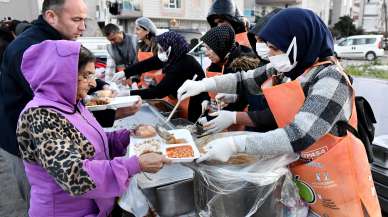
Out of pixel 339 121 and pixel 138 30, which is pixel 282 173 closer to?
pixel 339 121

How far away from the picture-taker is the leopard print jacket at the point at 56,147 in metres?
1.24

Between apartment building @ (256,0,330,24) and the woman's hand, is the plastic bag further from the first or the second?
apartment building @ (256,0,330,24)

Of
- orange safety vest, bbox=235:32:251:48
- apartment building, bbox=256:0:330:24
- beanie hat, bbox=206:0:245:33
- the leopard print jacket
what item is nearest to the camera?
the leopard print jacket

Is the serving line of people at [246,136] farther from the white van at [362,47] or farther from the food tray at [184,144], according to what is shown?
the white van at [362,47]

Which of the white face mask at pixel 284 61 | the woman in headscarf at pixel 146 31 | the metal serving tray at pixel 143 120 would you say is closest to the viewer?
the white face mask at pixel 284 61

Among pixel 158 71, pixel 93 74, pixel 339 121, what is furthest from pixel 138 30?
pixel 339 121

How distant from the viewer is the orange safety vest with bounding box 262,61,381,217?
4.18 ft

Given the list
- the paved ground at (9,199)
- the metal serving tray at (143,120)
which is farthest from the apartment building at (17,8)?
the metal serving tray at (143,120)

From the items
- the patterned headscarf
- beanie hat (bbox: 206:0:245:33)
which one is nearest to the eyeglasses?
the patterned headscarf

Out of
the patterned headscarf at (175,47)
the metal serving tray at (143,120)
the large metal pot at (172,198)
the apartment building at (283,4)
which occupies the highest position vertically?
the apartment building at (283,4)

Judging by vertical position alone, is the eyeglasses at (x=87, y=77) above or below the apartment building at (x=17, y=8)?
below

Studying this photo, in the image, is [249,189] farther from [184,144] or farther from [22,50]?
[22,50]

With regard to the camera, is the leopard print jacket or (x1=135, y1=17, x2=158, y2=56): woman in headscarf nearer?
the leopard print jacket

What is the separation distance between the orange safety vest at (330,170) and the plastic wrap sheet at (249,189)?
0.07 m
